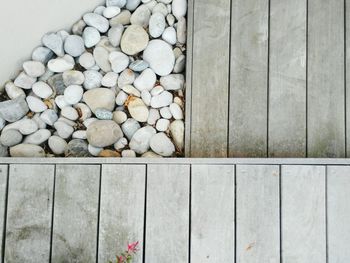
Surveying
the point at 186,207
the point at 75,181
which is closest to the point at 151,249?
the point at 186,207

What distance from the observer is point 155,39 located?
Answer: 61.9 inches

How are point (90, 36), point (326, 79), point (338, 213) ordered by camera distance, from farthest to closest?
point (90, 36), point (326, 79), point (338, 213)

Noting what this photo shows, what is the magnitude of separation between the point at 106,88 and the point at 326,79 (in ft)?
2.52

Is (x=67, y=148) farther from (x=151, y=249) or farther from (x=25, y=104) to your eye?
(x=151, y=249)

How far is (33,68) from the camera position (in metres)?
1.57

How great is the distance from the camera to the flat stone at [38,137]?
1544 mm

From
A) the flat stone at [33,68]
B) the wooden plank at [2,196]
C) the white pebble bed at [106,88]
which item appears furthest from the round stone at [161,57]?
the wooden plank at [2,196]

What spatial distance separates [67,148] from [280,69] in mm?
788

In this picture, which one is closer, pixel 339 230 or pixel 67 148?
pixel 339 230

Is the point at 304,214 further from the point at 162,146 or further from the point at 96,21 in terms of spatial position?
the point at 96,21

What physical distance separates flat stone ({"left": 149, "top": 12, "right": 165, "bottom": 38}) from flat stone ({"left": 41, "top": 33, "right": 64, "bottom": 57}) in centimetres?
33

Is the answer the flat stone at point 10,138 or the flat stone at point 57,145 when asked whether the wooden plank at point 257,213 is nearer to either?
the flat stone at point 57,145

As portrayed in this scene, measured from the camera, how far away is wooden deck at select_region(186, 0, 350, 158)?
58.0 inches

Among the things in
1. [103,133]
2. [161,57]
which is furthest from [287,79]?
[103,133]
